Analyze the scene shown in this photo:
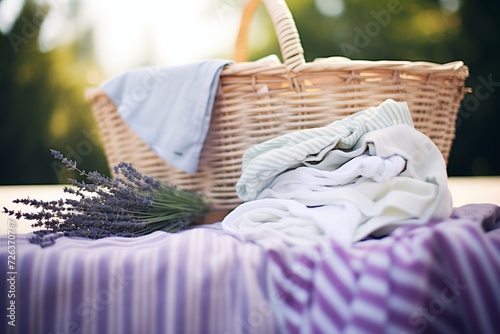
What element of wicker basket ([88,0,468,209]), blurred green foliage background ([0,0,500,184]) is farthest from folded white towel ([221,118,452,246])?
blurred green foliage background ([0,0,500,184])

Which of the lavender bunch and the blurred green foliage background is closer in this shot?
the lavender bunch

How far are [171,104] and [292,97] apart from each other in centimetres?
28

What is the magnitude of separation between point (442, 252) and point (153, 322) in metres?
0.33

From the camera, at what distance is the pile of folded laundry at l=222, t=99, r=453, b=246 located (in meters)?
0.60

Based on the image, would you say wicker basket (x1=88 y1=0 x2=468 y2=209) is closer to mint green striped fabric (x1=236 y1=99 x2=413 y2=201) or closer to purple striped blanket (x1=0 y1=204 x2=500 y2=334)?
mint green striped fabric (x1=236 y1=99 x2=413 y2=201)

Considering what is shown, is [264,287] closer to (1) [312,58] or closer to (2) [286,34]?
(2) [286,34]

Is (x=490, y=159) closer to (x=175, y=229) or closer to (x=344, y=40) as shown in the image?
(x=344, y=40)

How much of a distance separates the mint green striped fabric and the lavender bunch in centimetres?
17

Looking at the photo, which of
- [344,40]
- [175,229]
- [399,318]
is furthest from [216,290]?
[344,40]

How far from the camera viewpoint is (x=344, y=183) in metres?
0.69

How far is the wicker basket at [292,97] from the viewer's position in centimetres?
85

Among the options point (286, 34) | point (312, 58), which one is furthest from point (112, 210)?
point (312, 58)

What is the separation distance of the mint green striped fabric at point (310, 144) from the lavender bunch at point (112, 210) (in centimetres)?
17

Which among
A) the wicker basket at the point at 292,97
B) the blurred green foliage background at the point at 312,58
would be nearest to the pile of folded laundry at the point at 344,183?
the wicker basket at the point at 292,97
